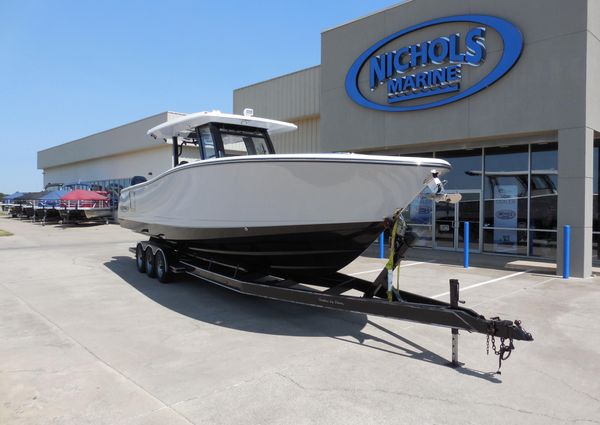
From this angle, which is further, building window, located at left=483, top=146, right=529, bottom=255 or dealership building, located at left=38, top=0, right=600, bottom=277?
building window, located at left=483, top=146, right=529, bottom=255

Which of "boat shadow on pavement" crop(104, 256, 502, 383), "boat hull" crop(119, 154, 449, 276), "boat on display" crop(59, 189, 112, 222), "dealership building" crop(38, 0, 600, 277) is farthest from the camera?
"boat on display" crop(59, 189, 112, 222)

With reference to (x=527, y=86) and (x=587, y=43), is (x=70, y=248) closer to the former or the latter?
(x=527, y=86)

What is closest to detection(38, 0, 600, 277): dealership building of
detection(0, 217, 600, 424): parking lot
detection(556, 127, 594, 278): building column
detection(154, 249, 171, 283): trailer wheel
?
detection(556, 127, 594, 278): building column

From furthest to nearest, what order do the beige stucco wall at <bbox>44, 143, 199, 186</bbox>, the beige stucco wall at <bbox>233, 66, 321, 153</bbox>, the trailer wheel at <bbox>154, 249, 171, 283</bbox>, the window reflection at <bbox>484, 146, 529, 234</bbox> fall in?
1. the beige stucco wall at <bbox>44, 143, 199, 186</bbox>
2. the beige stucco wall at <bbox>233, 66, 321, 153</bbox>
3. the window reflection at <bbox>484, 146, 529, 234</bbox>
4. the trailer wheel at <bbox>154, 249, 171, 283</bbox>

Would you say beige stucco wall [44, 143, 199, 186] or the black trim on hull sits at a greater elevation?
beige stucco wall [44, 143, 199, 186]

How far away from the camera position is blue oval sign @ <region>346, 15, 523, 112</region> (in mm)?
10305

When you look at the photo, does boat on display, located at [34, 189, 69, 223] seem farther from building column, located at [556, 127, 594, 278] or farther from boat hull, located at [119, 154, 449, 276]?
building column, located at [556, 127, 594, 278]

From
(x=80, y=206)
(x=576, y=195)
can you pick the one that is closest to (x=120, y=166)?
(x=80, y=206)

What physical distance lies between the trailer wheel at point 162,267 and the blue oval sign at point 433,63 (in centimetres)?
760

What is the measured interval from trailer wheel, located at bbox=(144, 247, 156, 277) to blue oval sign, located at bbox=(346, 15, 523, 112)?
297 inches

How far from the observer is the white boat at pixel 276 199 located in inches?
192

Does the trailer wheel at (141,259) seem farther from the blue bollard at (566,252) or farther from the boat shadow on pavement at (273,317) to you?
the blue bollard at (566,252)

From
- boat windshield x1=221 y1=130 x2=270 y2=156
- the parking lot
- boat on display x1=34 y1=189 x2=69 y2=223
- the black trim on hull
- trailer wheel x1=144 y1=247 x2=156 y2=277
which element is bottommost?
the parking lot

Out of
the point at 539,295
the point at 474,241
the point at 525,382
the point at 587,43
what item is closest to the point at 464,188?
the point at 474,241
